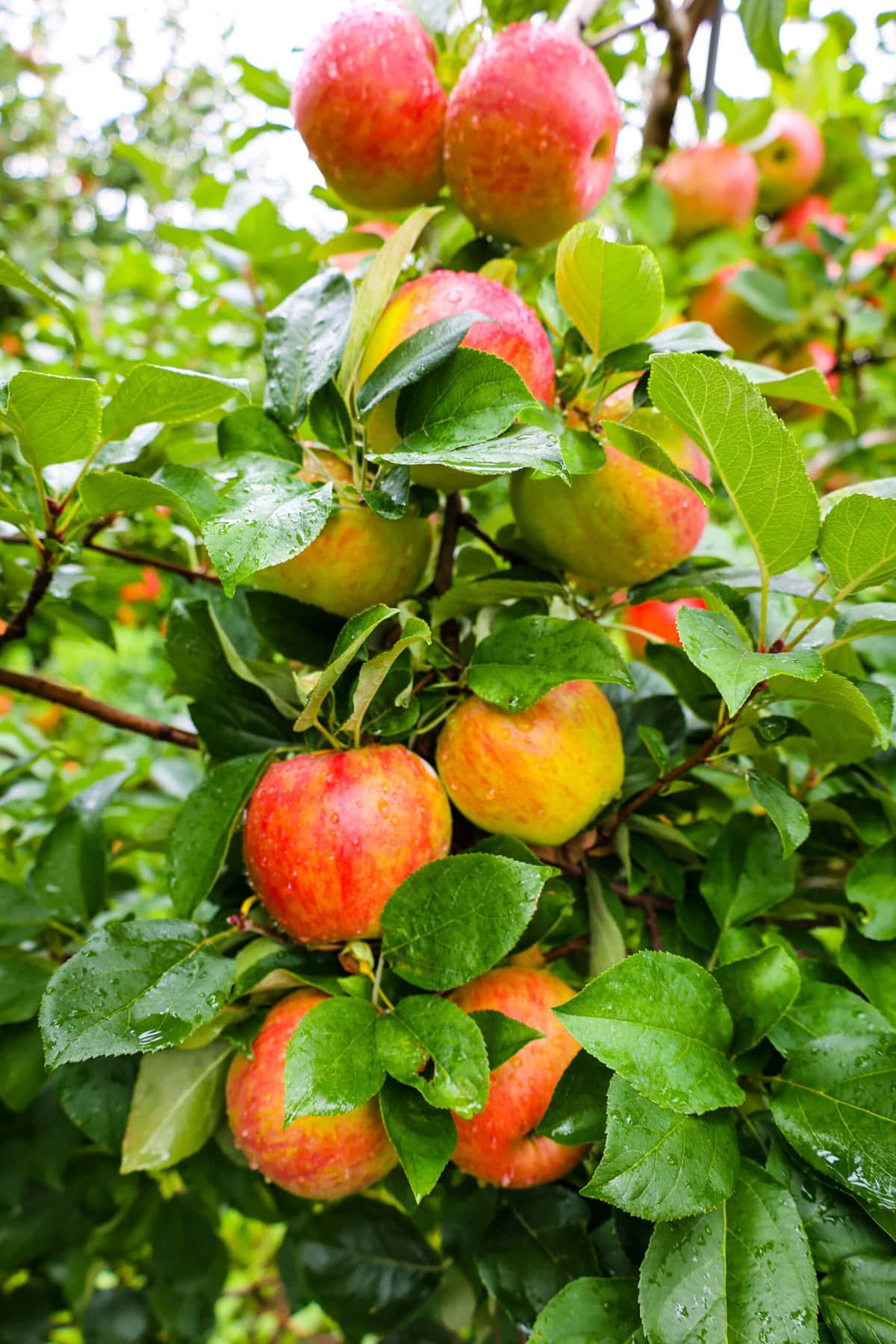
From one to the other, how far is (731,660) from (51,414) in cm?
35

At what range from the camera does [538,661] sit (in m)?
0.45

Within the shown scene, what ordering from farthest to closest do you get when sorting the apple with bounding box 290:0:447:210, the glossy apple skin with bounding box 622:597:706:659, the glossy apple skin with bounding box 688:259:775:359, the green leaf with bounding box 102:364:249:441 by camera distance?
the glossy apple skin with bounding box 688:259:775:359, the glossy apple skin with bounding box 622:597:706:659, the apple with bounding box 290:0:447:210, the green leaf with bounding box 102:364:249:441

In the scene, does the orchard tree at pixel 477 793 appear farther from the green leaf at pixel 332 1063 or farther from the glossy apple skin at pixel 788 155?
the glossy apple skin at pixel 788 155

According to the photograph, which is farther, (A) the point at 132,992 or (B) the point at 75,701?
(B) the point at 75,701

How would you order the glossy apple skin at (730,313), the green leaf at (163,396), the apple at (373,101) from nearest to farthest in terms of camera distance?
the green leaf at (163,396) → the apple at (373,101) → the glossy apple skin at (730,313)

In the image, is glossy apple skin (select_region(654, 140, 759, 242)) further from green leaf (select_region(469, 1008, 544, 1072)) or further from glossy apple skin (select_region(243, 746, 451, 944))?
green leaf (select_region(469, 1008, 544, 1072))

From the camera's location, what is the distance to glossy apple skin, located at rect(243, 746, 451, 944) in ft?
1.45

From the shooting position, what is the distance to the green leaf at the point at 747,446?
37 centimetres

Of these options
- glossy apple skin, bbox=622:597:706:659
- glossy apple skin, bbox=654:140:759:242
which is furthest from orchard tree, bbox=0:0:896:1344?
glossy apple skin, bbox=654:140:759:242

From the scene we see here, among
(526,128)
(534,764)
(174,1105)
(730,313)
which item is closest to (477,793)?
(534,764)

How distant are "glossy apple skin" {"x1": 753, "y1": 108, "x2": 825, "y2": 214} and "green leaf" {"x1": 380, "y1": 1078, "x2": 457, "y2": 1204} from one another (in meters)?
1.26

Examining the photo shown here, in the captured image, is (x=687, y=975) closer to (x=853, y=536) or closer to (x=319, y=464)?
(x=853, y=536)

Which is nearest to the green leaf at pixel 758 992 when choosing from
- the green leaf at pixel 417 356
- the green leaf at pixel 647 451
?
the green leaf at pixel 647 451

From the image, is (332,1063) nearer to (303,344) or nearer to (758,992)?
(758,992)
